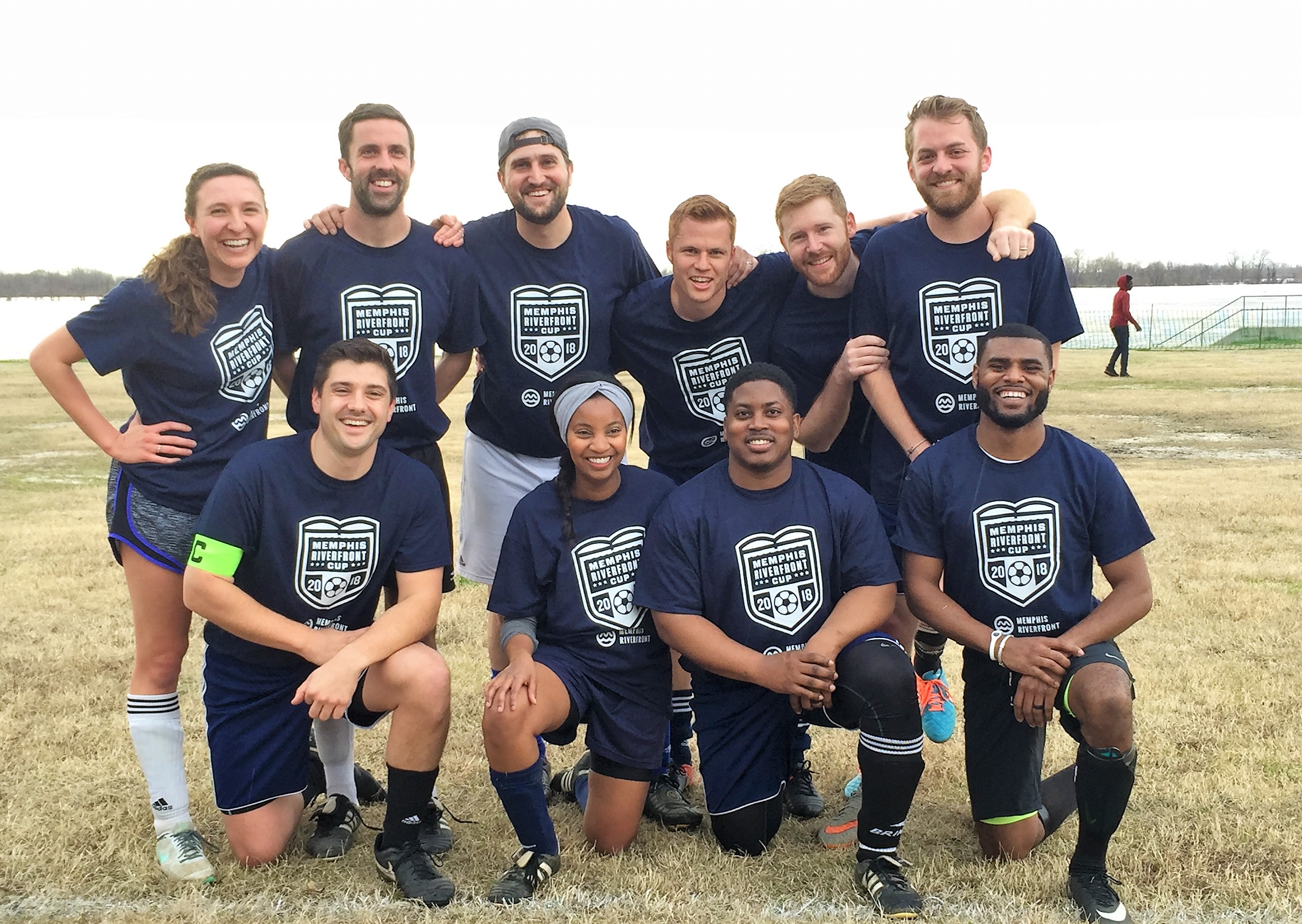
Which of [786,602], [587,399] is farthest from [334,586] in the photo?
[786,602]

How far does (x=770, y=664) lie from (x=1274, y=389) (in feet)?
69.5

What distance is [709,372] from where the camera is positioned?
15.6ft

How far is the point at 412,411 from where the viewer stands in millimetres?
4598

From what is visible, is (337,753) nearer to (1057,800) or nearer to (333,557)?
(333,557)

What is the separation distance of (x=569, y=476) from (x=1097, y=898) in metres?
2.27

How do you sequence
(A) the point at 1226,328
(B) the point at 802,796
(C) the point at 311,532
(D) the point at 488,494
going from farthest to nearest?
(A) the point at 1226,328 → (D) the point at 488,494 → (B) the point at 802,796 → (C) the point at 311,532

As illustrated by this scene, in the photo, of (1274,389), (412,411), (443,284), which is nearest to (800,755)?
(412,411)

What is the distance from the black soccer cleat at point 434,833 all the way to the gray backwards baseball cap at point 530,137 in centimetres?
260

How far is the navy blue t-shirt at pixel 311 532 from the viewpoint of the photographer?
393cm

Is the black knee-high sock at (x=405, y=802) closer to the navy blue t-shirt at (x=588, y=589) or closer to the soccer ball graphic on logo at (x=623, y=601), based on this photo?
the navy blue t-shirt at (x=588, y=589)

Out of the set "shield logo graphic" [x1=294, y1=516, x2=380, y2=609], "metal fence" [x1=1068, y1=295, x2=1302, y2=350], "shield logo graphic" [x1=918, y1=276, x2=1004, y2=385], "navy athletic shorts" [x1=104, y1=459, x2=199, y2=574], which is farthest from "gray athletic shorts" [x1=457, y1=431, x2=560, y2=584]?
"metal fence" [x1=1068, y1=295, x2=1302, y2=350]

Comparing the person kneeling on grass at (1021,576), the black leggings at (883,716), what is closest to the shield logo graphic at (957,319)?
the person kneeling on grass at (1021,576)

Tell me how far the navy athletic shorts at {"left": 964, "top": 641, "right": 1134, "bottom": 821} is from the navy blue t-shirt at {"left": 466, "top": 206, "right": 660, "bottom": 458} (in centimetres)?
199

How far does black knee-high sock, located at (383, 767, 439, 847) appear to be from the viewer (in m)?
3.89
